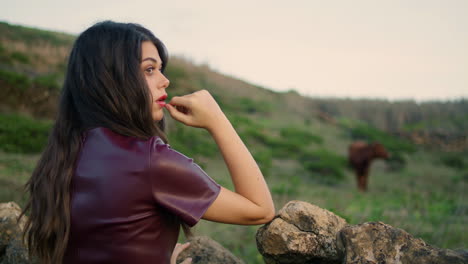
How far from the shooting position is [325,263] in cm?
193

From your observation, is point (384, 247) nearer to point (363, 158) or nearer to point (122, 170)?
point (122, 170)

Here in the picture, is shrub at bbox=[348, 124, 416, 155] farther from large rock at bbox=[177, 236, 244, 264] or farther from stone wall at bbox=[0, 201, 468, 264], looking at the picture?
stone wall at bbox=[0, 201, 468, 264]

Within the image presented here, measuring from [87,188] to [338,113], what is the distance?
82.2ft

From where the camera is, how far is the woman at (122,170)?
Answer: 1.32m

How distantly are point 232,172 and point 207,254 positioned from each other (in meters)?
0.93

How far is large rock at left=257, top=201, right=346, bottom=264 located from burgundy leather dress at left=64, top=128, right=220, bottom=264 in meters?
0.62

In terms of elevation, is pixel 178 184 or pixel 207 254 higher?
pixel 178 184

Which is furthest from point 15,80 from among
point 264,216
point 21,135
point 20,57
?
point 264,216

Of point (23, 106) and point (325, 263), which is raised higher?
point (325, 263)

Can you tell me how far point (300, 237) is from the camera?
186 centimetres

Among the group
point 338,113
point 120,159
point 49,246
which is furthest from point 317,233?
point 338,113

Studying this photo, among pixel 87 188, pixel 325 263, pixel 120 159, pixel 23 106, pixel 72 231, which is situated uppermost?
pixel 120 159

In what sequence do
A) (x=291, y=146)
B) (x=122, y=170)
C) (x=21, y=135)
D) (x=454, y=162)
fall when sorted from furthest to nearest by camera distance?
(x=454, y=162)
(x=291, y=146)
(x=21, y=135)
(x=122, y=170)

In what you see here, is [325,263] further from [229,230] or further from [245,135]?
[245,135]
